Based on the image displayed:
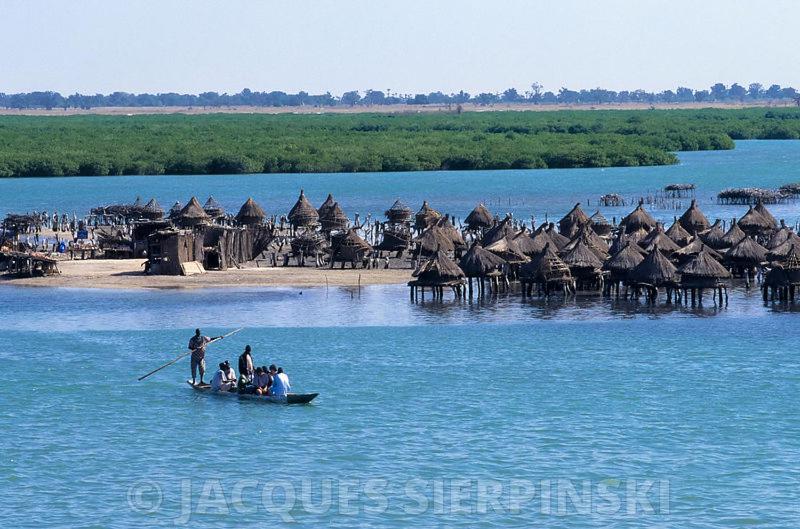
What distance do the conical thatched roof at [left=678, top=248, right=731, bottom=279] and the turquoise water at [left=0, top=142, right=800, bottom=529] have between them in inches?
55.6

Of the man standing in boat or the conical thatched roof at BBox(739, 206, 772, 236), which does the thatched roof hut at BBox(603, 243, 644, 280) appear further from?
the man standing in boat

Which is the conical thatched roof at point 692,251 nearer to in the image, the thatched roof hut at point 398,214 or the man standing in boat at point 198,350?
the thatched roof hut at point 398,214

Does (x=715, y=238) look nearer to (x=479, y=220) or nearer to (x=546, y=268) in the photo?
(x=546, y=268)

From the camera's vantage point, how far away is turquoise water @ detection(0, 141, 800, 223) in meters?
93.8

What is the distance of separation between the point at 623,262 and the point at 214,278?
688 inches

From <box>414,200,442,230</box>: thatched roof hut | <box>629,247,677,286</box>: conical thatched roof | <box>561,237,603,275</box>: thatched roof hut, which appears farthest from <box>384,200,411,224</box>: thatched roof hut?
<box>629,247,677,286</box>: conical thatched roof

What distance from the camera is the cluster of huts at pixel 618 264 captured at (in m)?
52.2

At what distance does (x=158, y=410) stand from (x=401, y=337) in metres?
12.5

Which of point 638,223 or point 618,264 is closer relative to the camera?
point 618,264

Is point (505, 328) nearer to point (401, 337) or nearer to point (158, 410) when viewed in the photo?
point (401, 337)

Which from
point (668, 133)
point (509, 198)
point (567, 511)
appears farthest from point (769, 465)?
point (668, 133)

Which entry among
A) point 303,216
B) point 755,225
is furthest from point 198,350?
point 755,225

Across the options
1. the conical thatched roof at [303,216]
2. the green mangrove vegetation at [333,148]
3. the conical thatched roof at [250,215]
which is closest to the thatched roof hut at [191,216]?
the conical thatched roof at [250,215]

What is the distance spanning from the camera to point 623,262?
53.2 meters
